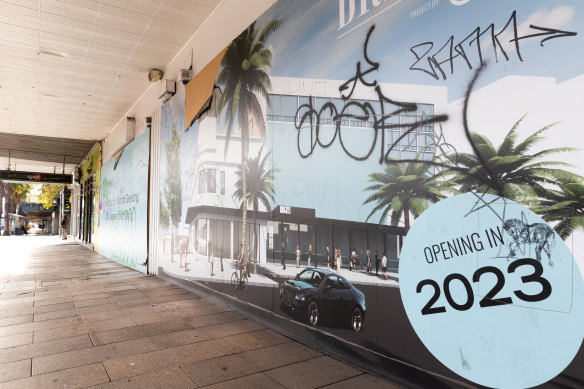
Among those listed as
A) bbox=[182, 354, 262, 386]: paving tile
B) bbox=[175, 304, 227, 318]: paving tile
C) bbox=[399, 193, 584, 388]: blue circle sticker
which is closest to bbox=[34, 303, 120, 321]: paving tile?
bbox=[175, 304, 227, 318]: paving tile

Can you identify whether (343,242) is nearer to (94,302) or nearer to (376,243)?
(376,243)

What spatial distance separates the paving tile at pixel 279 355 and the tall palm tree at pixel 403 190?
4.76 ft

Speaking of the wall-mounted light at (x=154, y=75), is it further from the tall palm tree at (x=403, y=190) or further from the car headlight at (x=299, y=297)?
the tall palm tree at (x=403, y=190)

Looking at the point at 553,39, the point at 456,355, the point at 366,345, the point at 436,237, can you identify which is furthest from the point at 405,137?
the point at 366,345

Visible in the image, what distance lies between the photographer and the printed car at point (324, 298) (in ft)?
10.5

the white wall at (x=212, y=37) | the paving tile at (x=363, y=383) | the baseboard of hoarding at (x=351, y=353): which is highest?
the white wall at (x=212, y=37)

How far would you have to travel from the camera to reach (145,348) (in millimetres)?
3635

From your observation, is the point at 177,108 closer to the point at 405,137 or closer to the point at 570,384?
the point at 405,137

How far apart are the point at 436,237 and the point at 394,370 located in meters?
1.09

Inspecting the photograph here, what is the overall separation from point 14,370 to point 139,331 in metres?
1.22

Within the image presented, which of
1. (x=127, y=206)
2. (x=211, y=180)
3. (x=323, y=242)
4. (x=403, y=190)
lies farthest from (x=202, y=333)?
(x=127, y=206)

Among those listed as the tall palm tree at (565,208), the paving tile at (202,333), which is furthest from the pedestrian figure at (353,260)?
the paving tile at (202,333)

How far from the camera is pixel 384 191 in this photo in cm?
292

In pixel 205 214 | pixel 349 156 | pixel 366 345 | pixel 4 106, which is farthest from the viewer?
pixel 4 106
